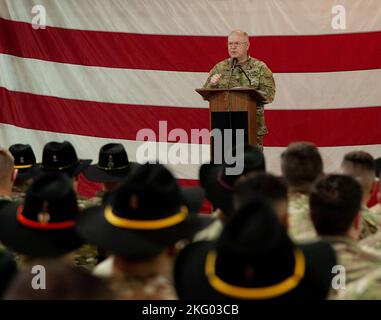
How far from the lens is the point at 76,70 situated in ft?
16.9

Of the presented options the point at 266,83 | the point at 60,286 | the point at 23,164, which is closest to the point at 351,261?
the point at 60,286

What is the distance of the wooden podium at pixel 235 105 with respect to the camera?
149 inches

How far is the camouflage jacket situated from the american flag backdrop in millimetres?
784

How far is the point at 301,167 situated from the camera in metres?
2.42

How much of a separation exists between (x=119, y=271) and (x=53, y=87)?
391 centimetres

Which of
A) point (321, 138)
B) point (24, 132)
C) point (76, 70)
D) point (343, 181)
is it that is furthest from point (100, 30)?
point (343, 181)

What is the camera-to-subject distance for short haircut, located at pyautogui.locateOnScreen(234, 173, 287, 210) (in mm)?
1836

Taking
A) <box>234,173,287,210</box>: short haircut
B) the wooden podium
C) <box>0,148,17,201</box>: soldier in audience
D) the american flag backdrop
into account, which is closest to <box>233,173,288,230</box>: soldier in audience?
<box>234,173,287,210</box>: short haircut

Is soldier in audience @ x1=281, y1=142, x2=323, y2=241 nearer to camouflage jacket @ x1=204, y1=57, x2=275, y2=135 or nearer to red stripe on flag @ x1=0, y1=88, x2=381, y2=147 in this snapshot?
camouflage jacket @ x1=204, y1=57, x2=275, y2=135

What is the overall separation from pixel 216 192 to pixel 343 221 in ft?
2.46

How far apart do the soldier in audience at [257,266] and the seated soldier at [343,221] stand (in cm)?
36

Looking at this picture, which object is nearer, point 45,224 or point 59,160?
point 45,224

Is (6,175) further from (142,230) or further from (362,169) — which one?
(362,169)
